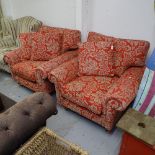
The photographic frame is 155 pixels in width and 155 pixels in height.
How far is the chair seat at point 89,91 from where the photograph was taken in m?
1.78

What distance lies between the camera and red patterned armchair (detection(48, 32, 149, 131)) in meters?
1.80

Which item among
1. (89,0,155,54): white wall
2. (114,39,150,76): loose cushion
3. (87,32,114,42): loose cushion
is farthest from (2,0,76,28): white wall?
(114,39,150,76): loose cushion

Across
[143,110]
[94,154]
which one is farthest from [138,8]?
[94,154]

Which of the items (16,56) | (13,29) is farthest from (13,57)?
(13,29)

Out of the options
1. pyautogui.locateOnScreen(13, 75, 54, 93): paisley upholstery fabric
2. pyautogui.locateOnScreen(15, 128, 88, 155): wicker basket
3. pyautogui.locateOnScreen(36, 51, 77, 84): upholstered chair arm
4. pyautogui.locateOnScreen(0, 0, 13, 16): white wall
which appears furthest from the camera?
pyautogui.locateOnScreen(0, 0, 13, 16): white wall

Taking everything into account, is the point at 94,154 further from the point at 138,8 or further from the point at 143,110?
the point at 138,8

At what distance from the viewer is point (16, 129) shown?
1.18 metres

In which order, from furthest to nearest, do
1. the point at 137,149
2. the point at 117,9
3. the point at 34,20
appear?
the point at 34,20 < the point at 117,9 < the point at 137,149

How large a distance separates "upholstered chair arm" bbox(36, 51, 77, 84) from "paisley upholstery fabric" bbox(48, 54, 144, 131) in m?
0.09

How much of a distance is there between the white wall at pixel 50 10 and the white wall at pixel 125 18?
0.37m

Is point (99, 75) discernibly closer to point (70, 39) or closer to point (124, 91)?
point (124, 91)

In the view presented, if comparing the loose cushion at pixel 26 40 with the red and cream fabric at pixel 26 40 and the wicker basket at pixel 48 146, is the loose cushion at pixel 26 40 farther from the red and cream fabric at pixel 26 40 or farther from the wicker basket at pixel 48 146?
the wicker basket at pixel 48 146

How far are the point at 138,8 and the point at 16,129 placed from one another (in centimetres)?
181

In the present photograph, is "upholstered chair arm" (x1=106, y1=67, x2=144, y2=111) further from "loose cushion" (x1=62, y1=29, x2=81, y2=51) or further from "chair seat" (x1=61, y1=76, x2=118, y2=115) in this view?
"loose cushion" (x1=62, y1=29, x2=81, y2=51)
